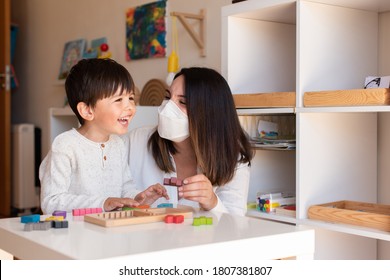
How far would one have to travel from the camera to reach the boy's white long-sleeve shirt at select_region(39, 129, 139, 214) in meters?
1.40

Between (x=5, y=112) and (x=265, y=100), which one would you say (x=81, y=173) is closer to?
(x=265, y=100)

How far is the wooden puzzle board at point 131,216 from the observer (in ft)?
3.30

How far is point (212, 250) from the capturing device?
86cm

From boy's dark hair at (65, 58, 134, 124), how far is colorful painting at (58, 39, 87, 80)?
1.89 metres

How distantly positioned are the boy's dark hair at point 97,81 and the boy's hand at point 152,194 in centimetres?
34

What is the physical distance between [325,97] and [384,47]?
417 millimetres

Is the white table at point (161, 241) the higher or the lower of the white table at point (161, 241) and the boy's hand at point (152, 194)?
the lower

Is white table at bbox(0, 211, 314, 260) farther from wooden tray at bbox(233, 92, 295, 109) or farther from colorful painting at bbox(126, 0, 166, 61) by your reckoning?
colorful painting at bbox(126, 0, 166, 61)

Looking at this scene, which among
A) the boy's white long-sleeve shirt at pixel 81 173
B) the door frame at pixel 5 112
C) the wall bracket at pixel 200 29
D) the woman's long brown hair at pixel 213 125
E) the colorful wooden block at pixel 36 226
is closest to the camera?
the colorful wooden block at pixel 36 226

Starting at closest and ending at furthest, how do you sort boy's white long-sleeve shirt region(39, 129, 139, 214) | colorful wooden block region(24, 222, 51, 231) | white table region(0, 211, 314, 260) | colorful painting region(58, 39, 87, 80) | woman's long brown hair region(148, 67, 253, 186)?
white table region(0, 211, 314, 260) → colorful wooden block region(24, 222, 51, 231) → boy's white long-sleeve shirt region(39, 129, 139, 214) → woman's long brown hair region(148, 67, 253, 186) → colorful painting region(58, 39, 87, 80)

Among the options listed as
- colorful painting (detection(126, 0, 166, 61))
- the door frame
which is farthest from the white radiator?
colorful painting (detection(126, 0, 166, 61))

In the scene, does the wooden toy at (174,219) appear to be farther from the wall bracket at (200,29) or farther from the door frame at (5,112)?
the door frame at (5,112)

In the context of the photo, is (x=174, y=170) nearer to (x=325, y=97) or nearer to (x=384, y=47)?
(x=325, y=97)

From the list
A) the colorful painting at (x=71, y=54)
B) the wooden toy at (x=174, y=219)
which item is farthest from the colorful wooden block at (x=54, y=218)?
the colorful painting at (x=71, y=54)
